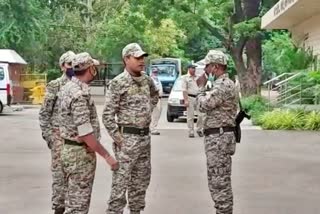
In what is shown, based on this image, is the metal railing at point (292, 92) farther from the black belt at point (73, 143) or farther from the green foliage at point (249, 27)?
the black belt at point (73, 143)

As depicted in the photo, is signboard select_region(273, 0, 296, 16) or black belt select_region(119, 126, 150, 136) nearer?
black belt select_region(119, 126, 150, 136)

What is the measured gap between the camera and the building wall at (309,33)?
26.8 meters

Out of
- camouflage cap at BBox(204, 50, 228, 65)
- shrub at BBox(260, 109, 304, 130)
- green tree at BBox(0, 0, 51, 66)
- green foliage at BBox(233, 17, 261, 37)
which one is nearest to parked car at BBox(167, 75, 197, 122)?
shrub at BBox(260, 109, 304, 130)

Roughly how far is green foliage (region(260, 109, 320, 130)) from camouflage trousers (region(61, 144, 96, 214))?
554 inches

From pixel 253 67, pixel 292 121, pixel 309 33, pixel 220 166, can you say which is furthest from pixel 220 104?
pixel 253 67

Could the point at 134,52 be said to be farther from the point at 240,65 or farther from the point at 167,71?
the point at 167,71

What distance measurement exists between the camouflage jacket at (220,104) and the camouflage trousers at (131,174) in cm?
70

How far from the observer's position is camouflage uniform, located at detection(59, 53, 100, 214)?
609 cm

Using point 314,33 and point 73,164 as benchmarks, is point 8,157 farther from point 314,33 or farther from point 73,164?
point 314,33

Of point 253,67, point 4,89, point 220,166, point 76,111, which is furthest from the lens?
point 253,67

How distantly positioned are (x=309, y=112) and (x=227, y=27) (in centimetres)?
1199

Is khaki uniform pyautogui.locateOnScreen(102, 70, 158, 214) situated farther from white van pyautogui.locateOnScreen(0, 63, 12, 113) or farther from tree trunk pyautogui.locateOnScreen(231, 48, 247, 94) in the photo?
tree trunk pyautogui.locateOnScreen(231, 48, 247, 94)

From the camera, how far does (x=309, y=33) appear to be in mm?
28906

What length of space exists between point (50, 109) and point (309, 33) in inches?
894
